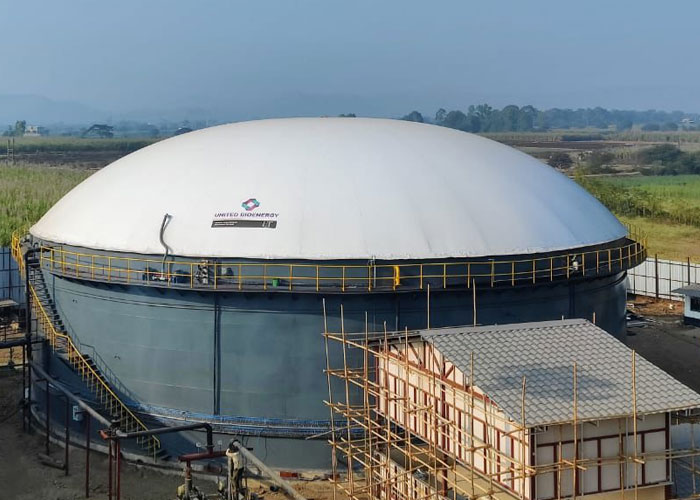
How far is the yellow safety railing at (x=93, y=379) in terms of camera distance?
27.2 m

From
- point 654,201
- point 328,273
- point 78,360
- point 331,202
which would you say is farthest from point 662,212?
point 78,360

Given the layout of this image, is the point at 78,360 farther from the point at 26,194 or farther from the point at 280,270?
the point at 26,194

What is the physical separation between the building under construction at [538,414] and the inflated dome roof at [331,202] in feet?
17.5

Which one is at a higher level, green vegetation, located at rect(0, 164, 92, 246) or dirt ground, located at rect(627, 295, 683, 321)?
green vegetation, located at rect(0, 164, 92, 246)

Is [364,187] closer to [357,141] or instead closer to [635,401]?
[357,141]

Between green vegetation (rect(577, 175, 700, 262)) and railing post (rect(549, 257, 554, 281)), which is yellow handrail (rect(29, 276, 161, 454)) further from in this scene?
green vegetation (rect(577, 175, 700, 262))

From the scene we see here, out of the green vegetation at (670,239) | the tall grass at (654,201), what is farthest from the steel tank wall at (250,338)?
the tall grass at (654,201)

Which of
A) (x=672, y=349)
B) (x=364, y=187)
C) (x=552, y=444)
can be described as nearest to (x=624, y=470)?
(x=552, y=444)

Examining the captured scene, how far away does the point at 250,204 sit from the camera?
27.0m

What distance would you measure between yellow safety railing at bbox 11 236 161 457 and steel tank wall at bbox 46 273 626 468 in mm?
443

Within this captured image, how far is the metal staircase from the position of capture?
1073 inches

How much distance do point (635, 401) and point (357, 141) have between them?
15.5 m

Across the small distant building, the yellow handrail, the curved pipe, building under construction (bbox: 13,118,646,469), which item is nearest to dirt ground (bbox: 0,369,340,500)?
building under construction (bbox: 13,118,646,469)

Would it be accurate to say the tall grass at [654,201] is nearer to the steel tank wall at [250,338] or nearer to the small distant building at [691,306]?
the small distant building at [691,306]
